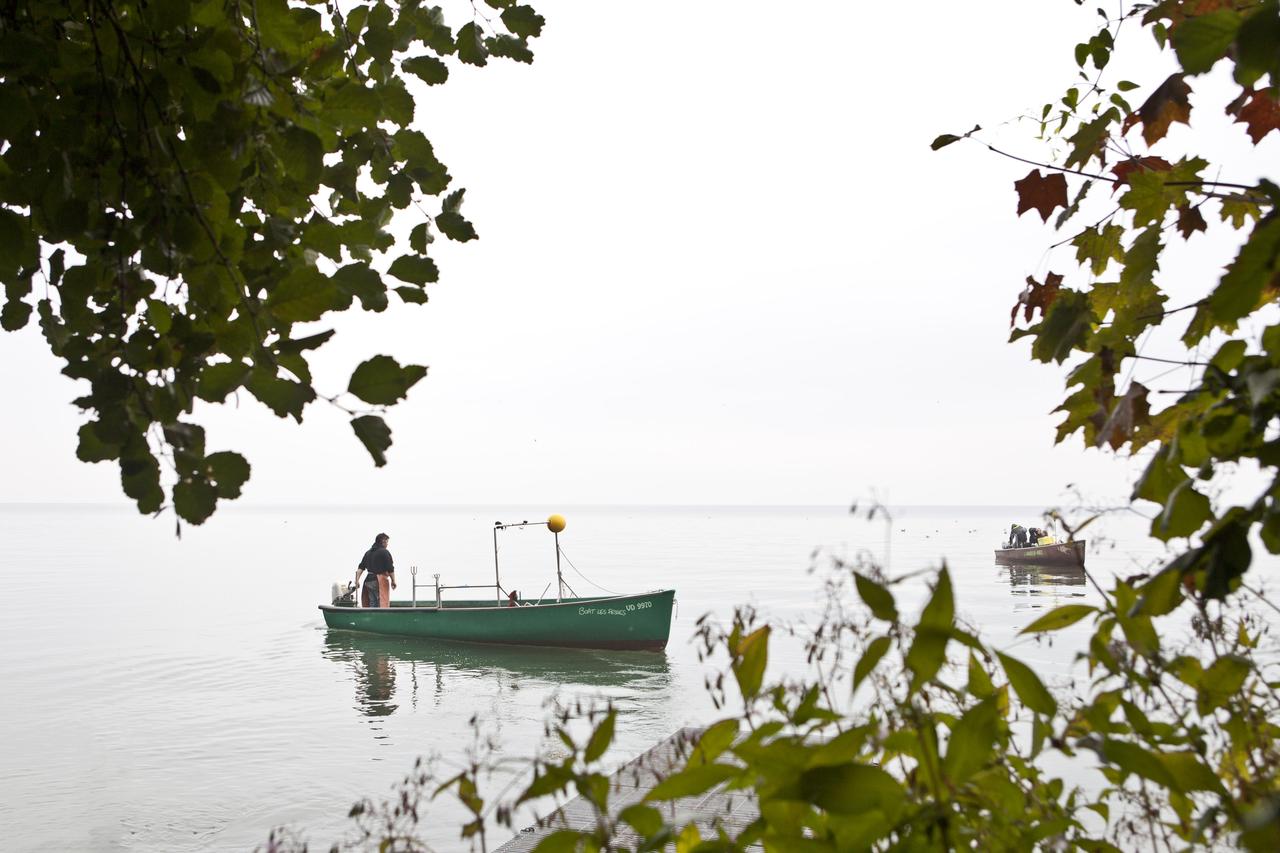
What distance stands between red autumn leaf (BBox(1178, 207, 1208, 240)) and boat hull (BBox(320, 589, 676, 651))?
740 inches

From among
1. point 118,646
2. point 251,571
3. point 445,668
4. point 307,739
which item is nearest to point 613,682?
point 445,668

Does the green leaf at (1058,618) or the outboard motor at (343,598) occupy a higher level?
the green leaf at (1058,618)

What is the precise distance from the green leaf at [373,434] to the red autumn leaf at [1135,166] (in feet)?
4.87

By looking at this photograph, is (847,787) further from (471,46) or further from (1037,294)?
(471,46)

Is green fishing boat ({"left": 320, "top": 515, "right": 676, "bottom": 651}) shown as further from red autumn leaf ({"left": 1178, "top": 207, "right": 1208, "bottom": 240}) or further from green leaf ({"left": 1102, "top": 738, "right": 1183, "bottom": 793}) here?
green leaf ({"left": 1102, "top": 738, "right": 1183, "bottom": 793})

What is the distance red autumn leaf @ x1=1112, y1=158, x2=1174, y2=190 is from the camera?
190 centimetres

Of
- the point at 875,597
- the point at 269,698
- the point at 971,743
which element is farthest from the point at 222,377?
the point at 269,698

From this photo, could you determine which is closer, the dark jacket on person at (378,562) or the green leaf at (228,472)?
the green leaf at (228,472)

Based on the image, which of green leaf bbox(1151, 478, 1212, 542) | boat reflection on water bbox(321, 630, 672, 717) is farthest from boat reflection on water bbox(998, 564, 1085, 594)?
green leaf bbox(1151, 478, 1212, 542)

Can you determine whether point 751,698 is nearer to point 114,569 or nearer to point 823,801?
point 823,801

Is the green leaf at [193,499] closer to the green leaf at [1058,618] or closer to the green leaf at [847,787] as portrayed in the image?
the green leaf at [847,787]

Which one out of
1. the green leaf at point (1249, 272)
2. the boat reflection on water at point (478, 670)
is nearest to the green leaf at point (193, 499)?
the green leaf at point (1249, 272)

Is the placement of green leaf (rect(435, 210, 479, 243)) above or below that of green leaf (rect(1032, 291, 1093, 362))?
above

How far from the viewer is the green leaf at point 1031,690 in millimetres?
929
